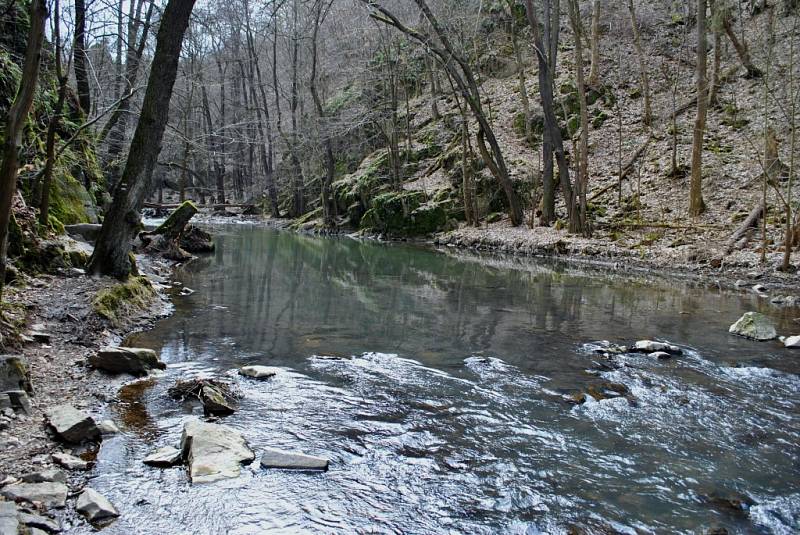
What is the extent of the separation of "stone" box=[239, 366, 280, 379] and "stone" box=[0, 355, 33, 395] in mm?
1960

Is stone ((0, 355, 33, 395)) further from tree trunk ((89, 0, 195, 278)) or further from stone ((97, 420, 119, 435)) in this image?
tree trunk ((89, 0, 195, 278))

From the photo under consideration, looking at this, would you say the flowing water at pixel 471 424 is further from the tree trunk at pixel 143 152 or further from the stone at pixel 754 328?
the tree trunk at pixel 143 152

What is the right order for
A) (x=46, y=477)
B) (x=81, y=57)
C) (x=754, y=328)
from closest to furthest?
(x=46, y=477) < (x=754, y=328) < (x=81, y=57)

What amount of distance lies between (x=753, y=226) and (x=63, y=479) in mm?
16336

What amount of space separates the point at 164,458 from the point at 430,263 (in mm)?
13869

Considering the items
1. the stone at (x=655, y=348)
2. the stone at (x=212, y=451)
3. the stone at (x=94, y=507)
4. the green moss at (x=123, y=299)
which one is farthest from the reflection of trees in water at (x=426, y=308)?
the stone at (x=94, y=507)

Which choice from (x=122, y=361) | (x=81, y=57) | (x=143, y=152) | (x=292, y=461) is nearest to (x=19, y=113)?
(x=122, y=361)

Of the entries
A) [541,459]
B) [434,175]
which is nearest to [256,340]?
[541,459]

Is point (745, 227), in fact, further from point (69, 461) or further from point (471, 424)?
point (69, 461)

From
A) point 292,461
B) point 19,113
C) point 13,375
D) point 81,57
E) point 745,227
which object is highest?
point 81,57

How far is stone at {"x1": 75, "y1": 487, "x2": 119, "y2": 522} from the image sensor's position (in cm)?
310

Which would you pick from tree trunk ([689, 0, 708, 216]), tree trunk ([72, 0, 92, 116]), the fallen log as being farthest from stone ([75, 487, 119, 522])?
tree trunk ([689, 0, 708, 216])

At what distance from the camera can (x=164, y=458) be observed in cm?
384

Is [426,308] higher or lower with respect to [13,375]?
lower
